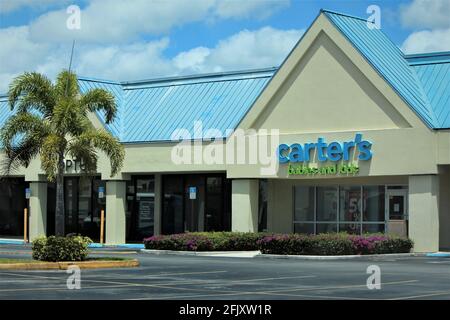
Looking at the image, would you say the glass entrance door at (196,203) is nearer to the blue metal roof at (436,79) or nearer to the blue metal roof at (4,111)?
the blue metal roof at (436,79)

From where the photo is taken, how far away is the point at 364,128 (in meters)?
31.7

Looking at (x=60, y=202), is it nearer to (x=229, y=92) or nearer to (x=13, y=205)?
(x=229, y=92)

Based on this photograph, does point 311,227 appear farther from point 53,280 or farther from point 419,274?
point 53,280

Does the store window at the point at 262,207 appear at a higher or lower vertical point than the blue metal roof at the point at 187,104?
lower

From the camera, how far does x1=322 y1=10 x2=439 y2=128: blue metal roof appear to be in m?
30.8

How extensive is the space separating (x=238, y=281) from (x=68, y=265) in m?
6.00

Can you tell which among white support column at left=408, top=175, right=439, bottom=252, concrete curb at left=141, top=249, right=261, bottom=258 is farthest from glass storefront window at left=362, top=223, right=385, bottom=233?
concrete curb at left=141, top=249, right=261, bottom=258

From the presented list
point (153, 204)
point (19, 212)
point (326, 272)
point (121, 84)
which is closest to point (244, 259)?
point (326, 272)

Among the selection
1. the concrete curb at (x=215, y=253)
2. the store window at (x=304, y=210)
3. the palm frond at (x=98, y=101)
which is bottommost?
the concrete curb at (x=215, y=253)

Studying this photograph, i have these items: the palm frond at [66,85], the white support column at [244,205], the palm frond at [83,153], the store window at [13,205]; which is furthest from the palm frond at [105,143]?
the store window at [13,205]

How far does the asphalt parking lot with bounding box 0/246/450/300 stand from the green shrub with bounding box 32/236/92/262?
1612 mm

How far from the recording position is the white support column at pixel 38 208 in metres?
42.2

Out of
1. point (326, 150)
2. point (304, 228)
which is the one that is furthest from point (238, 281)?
point (304, 228)
